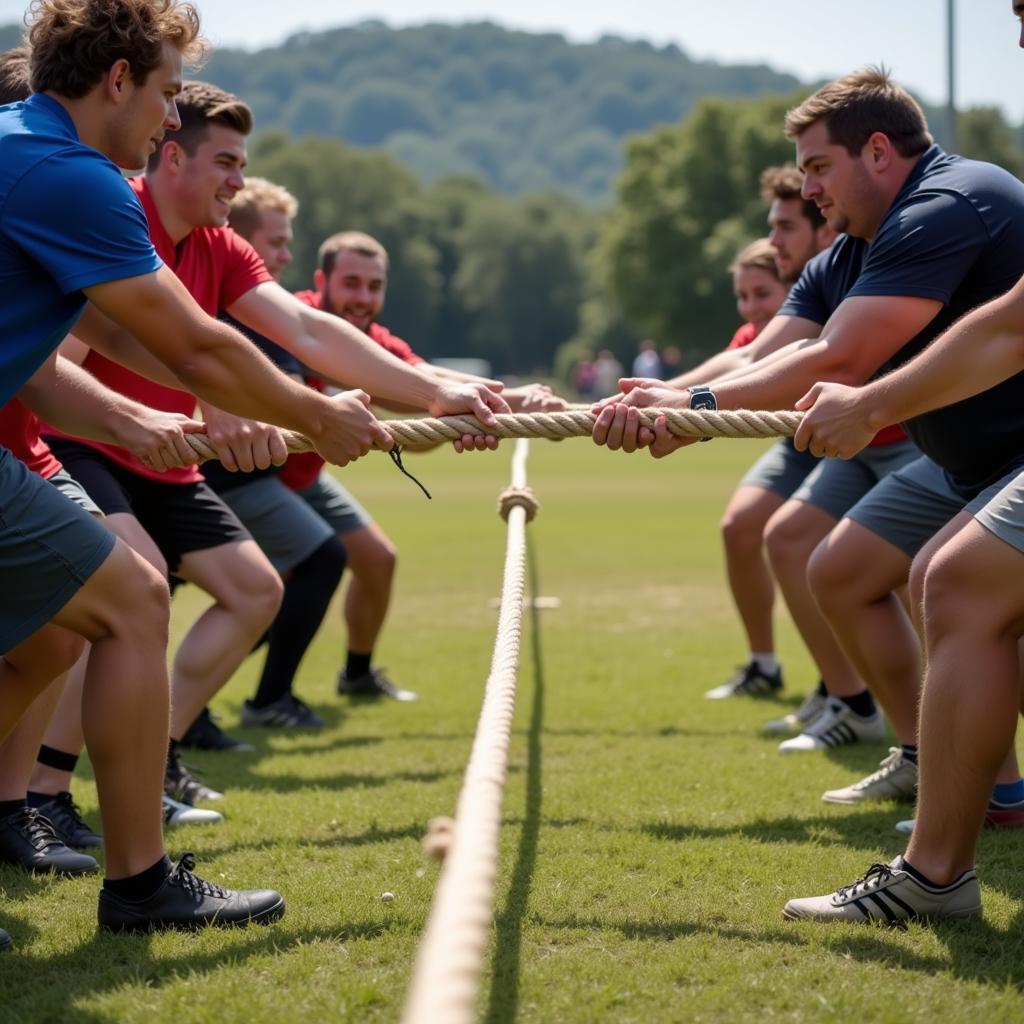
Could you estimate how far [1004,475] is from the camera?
15.3ft

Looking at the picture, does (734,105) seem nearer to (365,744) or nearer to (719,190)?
(719,190)

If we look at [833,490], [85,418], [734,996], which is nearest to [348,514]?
[833,490]

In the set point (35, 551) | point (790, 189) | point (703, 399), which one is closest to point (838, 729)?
point (703, 399)

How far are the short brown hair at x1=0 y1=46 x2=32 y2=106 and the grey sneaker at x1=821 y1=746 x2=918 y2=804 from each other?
4009mm

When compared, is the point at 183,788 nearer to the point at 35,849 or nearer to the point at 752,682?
the point at 35,849

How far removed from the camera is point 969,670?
150 inches

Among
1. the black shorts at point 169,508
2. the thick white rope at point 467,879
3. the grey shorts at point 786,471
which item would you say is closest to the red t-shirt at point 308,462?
the black shorts at point 169,508

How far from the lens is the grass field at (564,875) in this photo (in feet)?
11.7

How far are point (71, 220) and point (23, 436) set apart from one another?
119 centimetres

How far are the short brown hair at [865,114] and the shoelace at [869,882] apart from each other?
2.48 meters

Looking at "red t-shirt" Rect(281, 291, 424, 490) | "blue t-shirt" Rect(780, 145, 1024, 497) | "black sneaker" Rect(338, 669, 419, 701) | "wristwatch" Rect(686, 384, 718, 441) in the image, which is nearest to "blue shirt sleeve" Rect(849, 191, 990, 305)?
"blue t-shirt" Rect(780, 145, 1024, 497)

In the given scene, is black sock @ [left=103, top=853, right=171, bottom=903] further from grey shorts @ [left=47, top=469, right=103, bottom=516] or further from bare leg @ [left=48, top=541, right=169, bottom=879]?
grey shorts @ [left=47, top=469, right=103, bottom=516]

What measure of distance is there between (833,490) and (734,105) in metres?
72.9

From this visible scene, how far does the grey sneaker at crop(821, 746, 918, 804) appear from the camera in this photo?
18.6 ft
